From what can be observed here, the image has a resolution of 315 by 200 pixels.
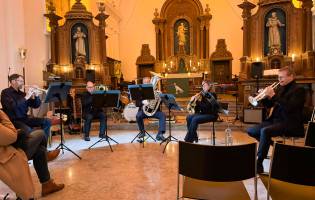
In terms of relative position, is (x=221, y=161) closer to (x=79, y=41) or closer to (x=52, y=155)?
(x=52, y=155)

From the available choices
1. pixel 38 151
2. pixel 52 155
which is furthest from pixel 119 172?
pixel 52 155

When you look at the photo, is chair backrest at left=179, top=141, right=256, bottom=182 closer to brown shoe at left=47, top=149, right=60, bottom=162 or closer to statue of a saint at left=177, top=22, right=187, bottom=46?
brown shoe at left=47, top=149, right=60, bottom=162

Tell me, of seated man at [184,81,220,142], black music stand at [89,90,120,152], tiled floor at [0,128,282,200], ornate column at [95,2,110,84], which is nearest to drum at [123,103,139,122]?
tiled floor at [0,128,282,200]

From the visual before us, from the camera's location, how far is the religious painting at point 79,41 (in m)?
10.7

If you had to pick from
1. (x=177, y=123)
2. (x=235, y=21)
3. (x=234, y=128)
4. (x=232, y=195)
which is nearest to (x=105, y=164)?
(x=232, y=195)

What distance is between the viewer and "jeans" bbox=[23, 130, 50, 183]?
334 cm

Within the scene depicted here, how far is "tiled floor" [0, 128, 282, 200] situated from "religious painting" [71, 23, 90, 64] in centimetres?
490

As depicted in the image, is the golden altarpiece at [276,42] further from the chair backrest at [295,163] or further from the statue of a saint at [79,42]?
the chair backrest at [295,163]

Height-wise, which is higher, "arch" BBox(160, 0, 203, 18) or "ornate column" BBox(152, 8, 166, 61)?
"arch" BBox(160, 0, 203, 18)

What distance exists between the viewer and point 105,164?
197 inches

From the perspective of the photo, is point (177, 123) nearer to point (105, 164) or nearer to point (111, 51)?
point (105, 164)

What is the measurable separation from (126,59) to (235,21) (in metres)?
5.99

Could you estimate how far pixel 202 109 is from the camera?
605cm

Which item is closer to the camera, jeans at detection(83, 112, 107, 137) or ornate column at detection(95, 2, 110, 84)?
jeans at detection(83, 112, 107, 137)
